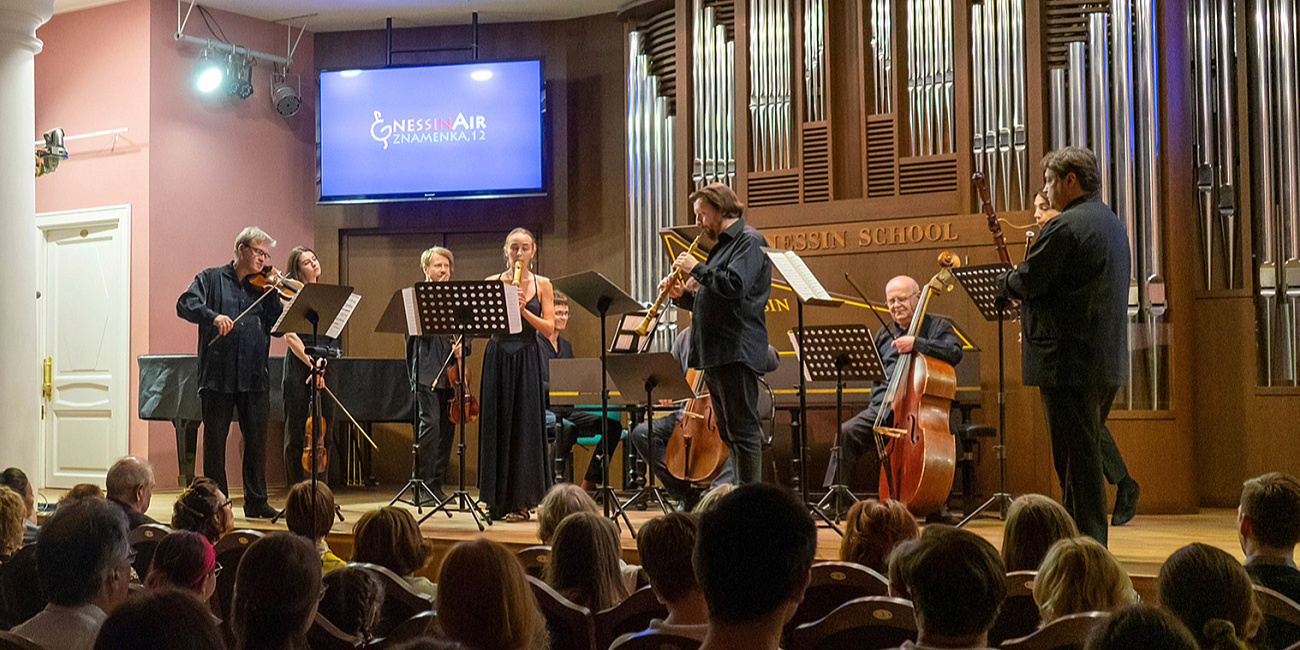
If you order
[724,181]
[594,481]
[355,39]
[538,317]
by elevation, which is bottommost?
[594,481]

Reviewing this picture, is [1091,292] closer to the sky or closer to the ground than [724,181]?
closer to the ground

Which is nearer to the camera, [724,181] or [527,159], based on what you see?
[724,181]

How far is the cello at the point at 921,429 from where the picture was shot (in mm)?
6188

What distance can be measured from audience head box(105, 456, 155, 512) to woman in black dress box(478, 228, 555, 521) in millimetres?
2243

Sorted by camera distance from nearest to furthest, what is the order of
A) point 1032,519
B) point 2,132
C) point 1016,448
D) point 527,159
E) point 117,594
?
point 117,594
point 1032,519
point 2,132
point 1016,448
point 527,159

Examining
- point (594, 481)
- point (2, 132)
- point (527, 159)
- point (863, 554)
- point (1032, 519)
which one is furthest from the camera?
point (527, 159)

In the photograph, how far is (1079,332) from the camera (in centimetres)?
462

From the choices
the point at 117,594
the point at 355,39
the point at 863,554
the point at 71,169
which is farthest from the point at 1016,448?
the point at 71,169

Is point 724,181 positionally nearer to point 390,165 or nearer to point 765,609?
point 390,165

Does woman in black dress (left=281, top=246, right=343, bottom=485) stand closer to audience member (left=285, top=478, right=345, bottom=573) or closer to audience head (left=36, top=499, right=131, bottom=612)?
audience member (left=285, top=478, right=345, bottom=573)

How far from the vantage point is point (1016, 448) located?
294 inches

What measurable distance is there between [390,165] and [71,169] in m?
2.66

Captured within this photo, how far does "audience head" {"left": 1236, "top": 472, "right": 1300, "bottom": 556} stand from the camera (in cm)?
325

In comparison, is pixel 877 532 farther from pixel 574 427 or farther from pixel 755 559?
pixel 574 427
